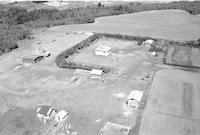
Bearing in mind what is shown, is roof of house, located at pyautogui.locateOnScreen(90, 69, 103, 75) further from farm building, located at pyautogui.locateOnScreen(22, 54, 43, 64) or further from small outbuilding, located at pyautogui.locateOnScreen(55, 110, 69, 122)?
farm building, located at pyautogui.locateOnScreen(22, 54, 43, 64)

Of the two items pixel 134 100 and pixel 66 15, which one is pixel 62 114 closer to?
pixel 134 100

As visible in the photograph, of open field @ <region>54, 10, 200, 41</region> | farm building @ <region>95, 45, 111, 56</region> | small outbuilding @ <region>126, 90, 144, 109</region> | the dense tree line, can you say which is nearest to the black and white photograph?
farm building @ <region>95, 45, 111, 56</region>

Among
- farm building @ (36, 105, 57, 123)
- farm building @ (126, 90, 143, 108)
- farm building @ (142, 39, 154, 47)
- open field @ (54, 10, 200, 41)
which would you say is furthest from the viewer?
open field @ (54, 10, 200, 41)

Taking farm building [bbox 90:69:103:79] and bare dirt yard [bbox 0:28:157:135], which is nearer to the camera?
bare dirt yard [bbox 0:28:157:135]

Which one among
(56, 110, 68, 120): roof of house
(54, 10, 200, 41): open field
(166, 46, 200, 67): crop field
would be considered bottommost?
(56, 110, 68, 120): roof of house

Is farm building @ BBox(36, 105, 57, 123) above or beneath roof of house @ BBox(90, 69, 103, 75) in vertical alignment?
beneath

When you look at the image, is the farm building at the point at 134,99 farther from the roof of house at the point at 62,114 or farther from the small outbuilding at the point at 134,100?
the roof of house at the point at 62,114

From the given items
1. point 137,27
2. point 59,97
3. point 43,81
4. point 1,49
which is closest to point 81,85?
point 59,97

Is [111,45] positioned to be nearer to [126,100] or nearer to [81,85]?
[81,85]
